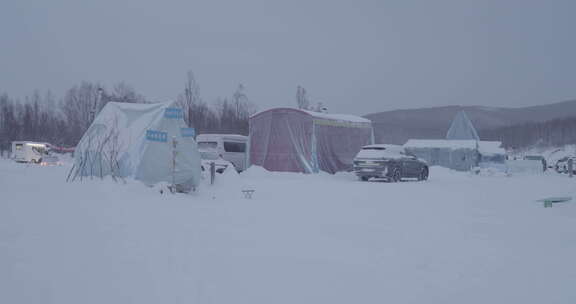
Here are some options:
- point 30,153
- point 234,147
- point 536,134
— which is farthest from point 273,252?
point 536,134

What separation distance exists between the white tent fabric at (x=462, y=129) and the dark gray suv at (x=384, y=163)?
73.5ft

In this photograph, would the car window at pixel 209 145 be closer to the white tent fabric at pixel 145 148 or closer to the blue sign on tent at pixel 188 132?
the white tent fabric at pixel 145 148

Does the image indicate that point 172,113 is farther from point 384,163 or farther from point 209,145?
point 384,163

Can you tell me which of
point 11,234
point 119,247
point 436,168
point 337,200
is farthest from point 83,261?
point 436,168

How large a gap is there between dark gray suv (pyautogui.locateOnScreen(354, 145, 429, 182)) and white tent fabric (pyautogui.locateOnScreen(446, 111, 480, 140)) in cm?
2240

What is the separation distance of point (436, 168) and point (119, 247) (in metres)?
27.8

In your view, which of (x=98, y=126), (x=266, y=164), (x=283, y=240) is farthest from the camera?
(x=266, y=164)

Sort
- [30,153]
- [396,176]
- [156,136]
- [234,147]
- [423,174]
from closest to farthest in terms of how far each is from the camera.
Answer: [156,136]
[396,176]
[423,174]
[234,147]
[30,153]

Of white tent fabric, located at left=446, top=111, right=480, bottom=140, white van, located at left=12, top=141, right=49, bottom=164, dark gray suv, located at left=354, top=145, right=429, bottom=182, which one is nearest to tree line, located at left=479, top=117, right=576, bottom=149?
white tent fabric, located at left=446, top=111, right=480, bottom=140

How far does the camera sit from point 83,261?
16.7 ft

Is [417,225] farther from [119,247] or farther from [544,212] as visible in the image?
[119,247]

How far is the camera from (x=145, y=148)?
1269cm

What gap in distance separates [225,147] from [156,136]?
9.90 metres

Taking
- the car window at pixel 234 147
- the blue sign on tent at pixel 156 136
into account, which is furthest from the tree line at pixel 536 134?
the blue sign on tent at pixel 156 136
